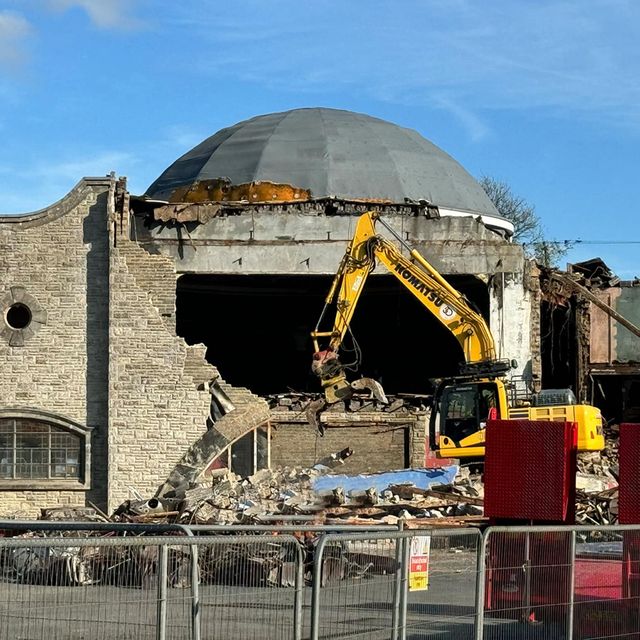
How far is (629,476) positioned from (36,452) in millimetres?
19308

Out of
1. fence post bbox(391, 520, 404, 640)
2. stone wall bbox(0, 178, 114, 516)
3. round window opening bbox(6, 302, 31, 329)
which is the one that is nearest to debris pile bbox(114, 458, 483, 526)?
stone wall bbox(0, 178, 114, 516)

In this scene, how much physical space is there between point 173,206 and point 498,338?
883 centimetres

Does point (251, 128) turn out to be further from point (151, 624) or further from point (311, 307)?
point (151, 624)

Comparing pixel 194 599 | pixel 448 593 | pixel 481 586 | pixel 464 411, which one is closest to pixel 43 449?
pixel 464 411

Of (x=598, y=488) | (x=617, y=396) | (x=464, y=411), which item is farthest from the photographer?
(x=617, y=396)

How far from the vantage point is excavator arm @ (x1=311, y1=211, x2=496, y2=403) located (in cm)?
2738

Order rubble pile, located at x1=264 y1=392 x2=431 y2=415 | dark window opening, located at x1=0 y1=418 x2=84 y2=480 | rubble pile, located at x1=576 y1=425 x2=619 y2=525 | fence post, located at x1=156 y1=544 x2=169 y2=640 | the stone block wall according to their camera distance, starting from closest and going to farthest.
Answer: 1. fence post, located at x1=156 y1=544 x2=169 y2=640
2. rubble pile, located at x1=576 y1=425 x2=619 y2=525
3. the stone block wall
4. dark window opening, located at x1=0 y1=418 x2=84 y2=480
5. rubble pile, located at x1=264 y1=392 x2=431 y2=415

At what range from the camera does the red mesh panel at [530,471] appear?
11.6 m

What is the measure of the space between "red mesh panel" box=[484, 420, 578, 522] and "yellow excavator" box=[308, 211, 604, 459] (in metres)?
12.6

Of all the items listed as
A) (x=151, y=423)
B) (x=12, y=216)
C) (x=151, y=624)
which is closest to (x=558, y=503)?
(x=151, y=624)

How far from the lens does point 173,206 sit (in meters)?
30.3

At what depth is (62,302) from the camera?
28734mm

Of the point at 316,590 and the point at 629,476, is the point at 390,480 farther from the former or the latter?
the point at 316,590

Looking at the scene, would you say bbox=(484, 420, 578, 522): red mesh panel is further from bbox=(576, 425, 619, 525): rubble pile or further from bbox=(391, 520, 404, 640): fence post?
bbox=(576, 425, 619, 525): rubble pile
